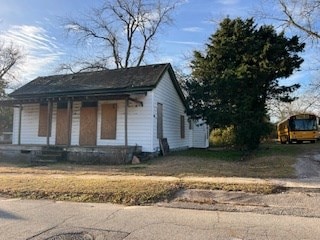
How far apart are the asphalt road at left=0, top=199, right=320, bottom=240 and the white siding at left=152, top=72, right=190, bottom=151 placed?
37.0ft

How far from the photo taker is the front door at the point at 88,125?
65.0ft

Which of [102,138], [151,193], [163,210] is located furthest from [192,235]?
[102,138]

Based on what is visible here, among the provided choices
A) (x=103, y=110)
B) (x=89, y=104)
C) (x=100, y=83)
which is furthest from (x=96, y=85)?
(x=103, y=110)

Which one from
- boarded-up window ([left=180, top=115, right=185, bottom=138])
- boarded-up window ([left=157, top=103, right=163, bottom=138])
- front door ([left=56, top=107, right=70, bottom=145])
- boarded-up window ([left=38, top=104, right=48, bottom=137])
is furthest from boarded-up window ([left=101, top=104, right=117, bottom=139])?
boarded-up window ([left=180, top=115, right=185, bottom=138])

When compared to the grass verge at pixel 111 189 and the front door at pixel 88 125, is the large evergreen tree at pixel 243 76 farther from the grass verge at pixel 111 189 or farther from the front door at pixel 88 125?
the grass verge at pixel 111 189

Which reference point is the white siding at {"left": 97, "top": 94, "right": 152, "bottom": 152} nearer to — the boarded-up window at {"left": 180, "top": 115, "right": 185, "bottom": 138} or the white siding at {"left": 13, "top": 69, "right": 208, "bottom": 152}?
the white siding at {"left": 13, "top": 69, "right": 208, "bottom": 152}

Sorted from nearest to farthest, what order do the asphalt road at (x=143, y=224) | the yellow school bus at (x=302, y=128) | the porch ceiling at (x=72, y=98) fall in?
1. the asphalt road at (x=143, y=224)
2. the porch ceiling at (x=72, y=98)
3. the yellow school bus at (x=302, y=128)

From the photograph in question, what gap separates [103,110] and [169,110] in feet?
14.3

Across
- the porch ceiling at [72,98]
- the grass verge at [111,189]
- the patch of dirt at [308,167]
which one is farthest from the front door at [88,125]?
the patch of dirt at [308,167]

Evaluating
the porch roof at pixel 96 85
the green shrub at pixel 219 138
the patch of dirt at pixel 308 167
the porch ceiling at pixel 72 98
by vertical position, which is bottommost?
the patch of dirt at pixel 308 167

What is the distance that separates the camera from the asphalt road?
573 centimetres

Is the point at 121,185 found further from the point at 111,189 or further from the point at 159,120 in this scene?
the point at 159,120

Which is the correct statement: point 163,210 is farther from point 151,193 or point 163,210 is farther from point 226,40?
point 226,40

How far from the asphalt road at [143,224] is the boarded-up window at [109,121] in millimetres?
11357
